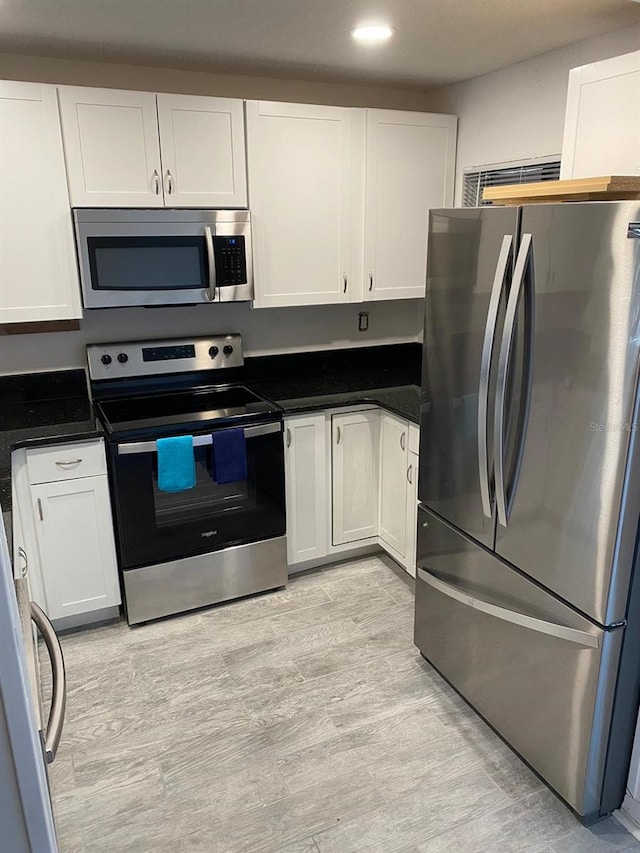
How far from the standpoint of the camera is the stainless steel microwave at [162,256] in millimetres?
2572

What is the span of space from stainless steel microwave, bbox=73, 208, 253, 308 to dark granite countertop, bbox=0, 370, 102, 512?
491 mm

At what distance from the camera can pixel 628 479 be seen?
5.06 ft

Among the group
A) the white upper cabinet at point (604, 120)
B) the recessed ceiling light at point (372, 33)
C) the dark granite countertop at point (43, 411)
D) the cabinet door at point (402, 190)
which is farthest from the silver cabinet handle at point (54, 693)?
the cabinet door at point (402, 190)

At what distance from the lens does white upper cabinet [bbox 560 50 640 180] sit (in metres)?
1.86

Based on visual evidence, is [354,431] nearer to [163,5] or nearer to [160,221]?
→ [160,221]

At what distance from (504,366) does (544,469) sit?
31 centimetres

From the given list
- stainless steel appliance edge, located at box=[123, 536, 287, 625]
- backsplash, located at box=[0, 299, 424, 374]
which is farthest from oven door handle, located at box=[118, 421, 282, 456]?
backsplash, located at box=[0, 299, 424, 374]

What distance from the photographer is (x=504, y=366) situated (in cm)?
180

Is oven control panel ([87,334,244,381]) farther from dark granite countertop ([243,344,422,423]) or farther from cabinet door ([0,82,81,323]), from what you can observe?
cabinet door ([0,82,81,323])

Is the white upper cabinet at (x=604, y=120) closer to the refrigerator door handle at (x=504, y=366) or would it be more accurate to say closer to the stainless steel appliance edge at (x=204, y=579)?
the refrigerator door handle at (x=504, y=366)

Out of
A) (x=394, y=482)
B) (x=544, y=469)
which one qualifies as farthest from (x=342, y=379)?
(x=544, y=469)

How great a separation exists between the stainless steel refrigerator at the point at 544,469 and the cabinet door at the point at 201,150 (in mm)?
1120

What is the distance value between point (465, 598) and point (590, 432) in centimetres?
85

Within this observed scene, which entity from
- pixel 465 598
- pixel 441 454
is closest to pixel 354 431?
pixel 441 454
